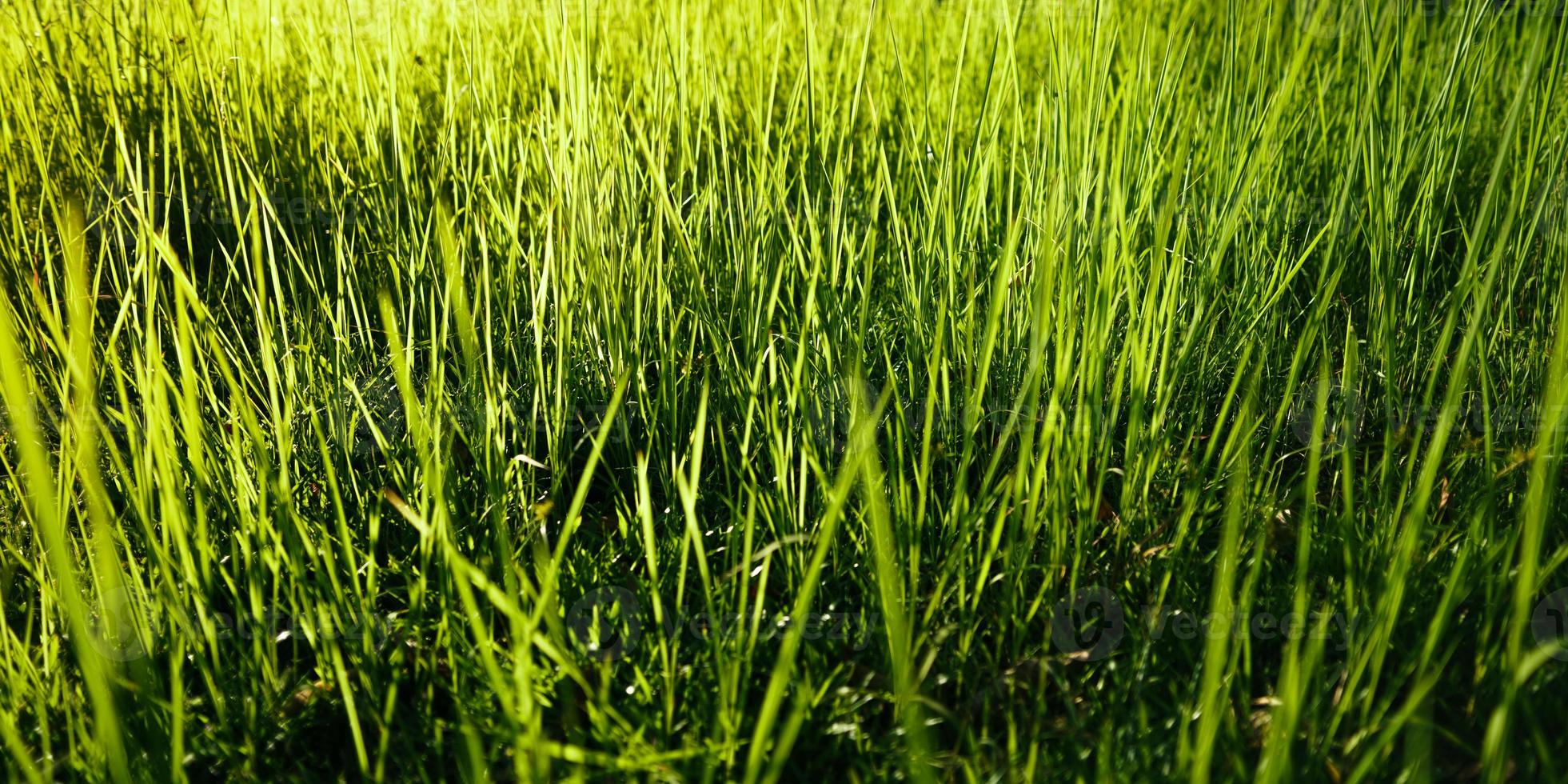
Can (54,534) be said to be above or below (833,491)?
above

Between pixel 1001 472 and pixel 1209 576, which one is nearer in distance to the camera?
pixel 1209 576

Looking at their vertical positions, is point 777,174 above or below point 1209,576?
above

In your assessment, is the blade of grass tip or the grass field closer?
the blade of grass tip

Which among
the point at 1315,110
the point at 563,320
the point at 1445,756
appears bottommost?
the point at 1445,756

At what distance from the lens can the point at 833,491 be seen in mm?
965

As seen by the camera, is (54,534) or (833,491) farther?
(833,491)

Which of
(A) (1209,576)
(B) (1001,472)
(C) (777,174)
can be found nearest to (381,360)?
(C) (777,174)

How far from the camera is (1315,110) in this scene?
161 centimetres

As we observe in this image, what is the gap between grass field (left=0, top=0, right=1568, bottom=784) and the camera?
80 centimetres

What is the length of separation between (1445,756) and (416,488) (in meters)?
1.05

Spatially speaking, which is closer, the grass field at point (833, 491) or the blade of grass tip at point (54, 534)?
the blade of grass tip at point (54, 534)

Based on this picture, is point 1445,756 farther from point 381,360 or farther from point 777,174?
point 381,360

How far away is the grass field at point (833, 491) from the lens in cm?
80

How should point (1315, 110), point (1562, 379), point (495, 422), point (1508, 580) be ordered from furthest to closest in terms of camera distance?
point (1315, 110)
point (495, 422)
point (1508, 580)
point (1562, 379)
